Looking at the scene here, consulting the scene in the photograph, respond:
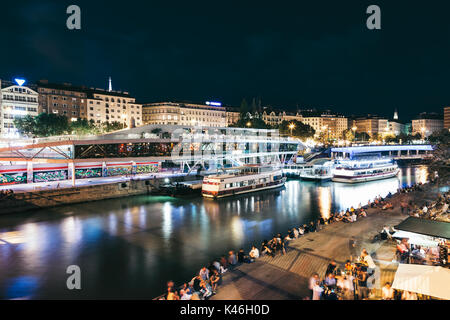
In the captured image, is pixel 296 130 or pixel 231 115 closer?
pixel 296 130

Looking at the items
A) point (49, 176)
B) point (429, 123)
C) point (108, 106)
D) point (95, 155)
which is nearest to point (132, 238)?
point (95, 155)

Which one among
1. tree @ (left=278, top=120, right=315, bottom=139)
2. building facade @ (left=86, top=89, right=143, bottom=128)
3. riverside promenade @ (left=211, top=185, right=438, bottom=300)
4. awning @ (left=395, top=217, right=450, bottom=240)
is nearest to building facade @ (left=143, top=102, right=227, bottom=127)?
building facade @ (left=86, top=89, right=143, bottom=128)

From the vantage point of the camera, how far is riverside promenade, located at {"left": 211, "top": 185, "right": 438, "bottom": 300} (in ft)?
33.7

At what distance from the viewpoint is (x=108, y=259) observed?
56.8ft

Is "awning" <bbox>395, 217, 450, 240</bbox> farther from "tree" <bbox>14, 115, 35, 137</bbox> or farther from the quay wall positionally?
"tree" <bbox>14, 115, 35, 137</bbox>

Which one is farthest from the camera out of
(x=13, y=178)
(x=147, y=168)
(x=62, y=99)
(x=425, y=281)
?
(x=62, y=99)

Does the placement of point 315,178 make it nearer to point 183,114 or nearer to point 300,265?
point 300,265

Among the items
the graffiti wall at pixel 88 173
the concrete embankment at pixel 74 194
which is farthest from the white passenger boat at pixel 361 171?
the graffiti wall at pixel 88 173

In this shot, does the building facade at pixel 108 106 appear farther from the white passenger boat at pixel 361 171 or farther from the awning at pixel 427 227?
the awning at pixel 427 227

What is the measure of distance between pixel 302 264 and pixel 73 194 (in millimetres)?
27694

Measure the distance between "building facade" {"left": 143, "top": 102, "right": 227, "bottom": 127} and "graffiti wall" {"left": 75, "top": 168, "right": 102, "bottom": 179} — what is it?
70986 millimetres

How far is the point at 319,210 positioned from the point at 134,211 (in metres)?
19.4

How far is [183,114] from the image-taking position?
116 meters
